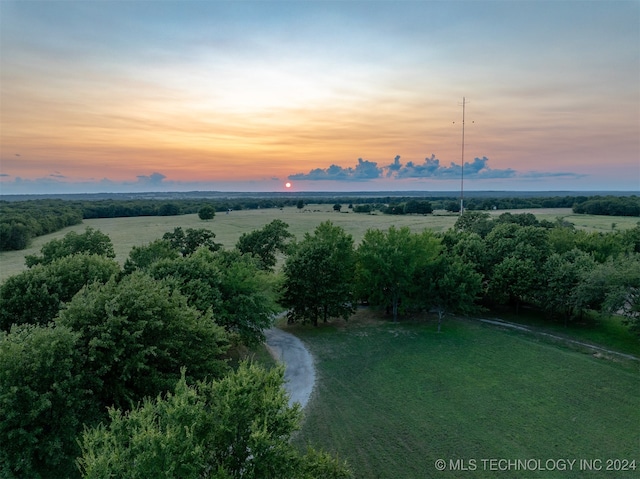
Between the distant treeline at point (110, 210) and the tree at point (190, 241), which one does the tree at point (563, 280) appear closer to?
the tree at point (190, 241)

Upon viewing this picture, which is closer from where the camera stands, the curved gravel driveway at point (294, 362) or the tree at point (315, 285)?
the curved gravel driveway at point (294, 362)

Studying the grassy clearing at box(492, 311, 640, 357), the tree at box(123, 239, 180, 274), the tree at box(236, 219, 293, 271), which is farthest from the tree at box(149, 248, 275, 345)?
the grassy clearing at box(492, 311, 640, 357)

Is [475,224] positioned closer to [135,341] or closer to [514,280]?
[514,280]

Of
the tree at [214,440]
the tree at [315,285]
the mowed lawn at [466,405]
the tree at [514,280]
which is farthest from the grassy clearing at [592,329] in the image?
the tree at [214,440]

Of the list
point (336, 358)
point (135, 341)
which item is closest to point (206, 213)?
point (336, 358)

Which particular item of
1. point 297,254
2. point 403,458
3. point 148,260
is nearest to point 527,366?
point 403,458
